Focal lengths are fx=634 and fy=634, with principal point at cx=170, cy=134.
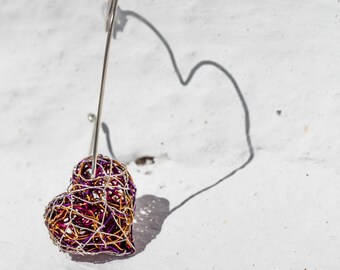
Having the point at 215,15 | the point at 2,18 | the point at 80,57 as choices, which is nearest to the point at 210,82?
the point at 215,15

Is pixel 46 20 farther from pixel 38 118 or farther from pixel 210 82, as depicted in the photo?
pixel 210 82

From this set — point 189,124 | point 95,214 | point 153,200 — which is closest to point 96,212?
point 95,214

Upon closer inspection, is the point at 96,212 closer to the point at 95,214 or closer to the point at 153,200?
the point at 95,214
